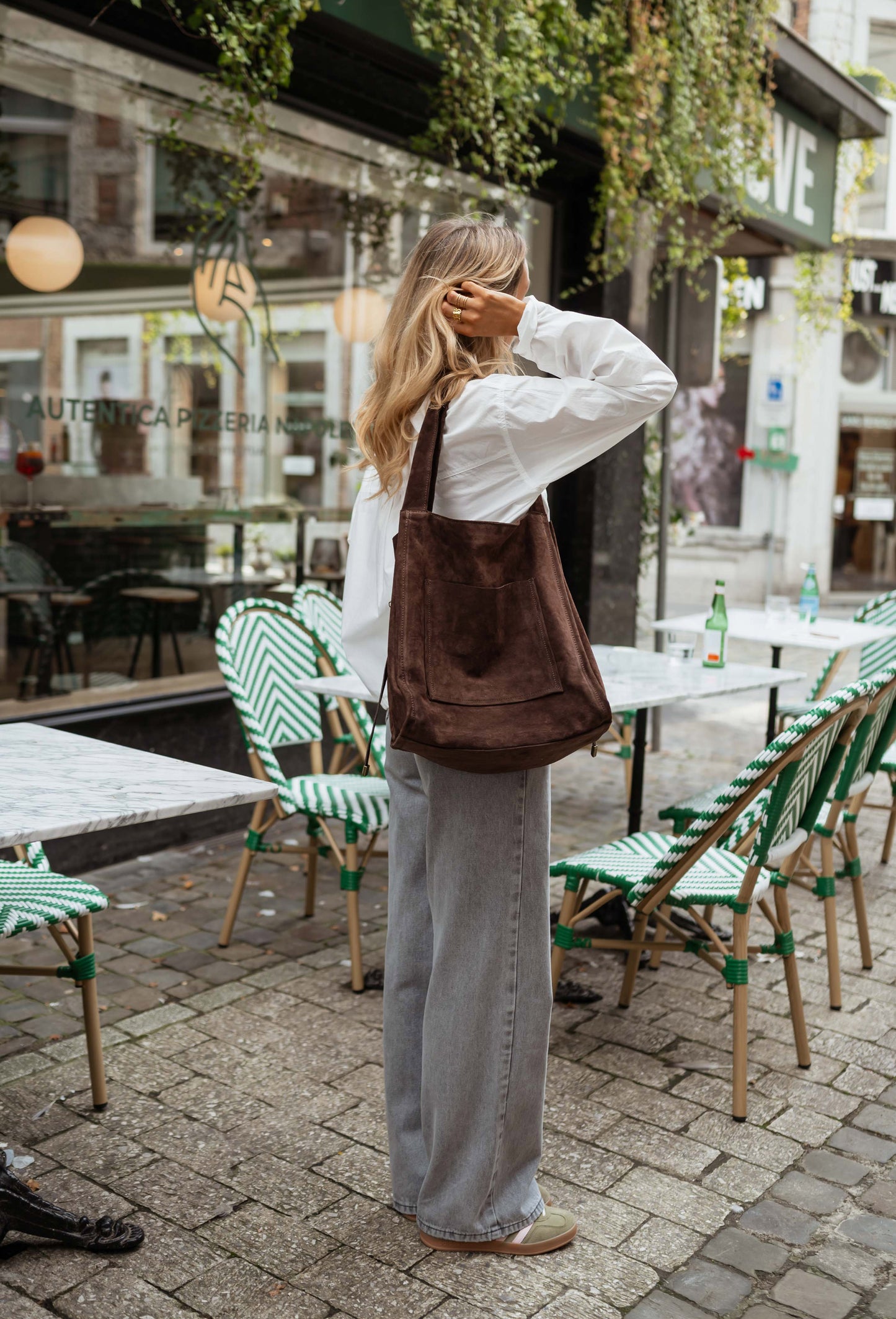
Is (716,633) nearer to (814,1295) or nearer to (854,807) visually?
(854,807)

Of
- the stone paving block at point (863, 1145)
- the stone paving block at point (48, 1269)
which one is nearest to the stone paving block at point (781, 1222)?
the stone paving block at point (863, 1145)

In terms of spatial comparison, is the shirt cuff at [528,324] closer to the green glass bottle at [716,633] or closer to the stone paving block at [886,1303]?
the stone paving block at [886,1303]

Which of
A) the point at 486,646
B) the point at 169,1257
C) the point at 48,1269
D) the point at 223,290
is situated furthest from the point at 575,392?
the point at 223,290

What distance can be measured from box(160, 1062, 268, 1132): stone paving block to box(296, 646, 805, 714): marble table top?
1187 mm

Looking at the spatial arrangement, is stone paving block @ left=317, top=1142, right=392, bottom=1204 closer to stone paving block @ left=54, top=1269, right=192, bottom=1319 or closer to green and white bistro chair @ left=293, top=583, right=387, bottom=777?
stone paving block @ left=54, top=1269, right=192, bottom=1319

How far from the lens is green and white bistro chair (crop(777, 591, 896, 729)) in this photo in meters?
5.45

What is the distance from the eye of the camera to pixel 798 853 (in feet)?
11.1

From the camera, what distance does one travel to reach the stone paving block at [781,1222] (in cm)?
255

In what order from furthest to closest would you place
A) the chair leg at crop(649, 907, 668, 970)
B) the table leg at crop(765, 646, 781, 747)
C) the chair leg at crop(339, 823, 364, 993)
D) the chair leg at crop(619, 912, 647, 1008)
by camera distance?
the table leg at crop(765, 646, 781, 747), the chair leg at crop(649, 907, 668, 970), the chair leg at crop(339, 823, 364, 993), the chair leg at crop(619, 912, 647, 1008)

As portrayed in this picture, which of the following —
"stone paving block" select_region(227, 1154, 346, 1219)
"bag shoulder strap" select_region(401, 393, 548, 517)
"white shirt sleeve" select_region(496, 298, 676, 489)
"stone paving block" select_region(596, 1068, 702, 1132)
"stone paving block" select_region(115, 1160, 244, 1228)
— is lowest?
"stone paving block" select_region(596, 1068, 702, 1132)

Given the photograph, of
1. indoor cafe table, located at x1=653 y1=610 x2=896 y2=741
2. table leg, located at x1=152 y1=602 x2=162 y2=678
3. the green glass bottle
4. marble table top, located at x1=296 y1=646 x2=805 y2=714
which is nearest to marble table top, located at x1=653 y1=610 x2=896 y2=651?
indoor cafe table, located at x1=653 y1=610 x2=896 y2=741

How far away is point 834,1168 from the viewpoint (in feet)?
9.28

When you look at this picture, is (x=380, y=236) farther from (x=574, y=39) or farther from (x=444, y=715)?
(x=444, y=715)

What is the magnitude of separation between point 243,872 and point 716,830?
5.53ft
